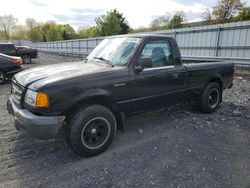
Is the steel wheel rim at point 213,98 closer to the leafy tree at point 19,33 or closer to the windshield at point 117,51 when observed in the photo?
the windshield at point 117,51

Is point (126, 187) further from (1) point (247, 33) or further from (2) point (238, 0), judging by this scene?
(2) point (238, 0)

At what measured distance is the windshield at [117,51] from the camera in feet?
12.8

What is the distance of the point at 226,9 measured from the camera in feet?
119

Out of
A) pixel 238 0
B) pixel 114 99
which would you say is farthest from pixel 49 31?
pixel 114 99

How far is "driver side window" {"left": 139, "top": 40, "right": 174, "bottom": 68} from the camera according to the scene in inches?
160

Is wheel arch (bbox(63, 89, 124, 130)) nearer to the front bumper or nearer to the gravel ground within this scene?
the front bumper

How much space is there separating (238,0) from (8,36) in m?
85.8

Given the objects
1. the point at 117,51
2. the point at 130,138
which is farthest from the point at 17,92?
the point at 130,138

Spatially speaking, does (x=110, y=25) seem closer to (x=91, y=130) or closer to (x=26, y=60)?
(x=26, y=60)

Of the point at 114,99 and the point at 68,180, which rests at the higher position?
the point at 114,99

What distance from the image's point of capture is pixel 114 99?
3.62m

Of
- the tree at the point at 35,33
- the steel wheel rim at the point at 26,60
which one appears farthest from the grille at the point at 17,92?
the tree at the point at 35,33

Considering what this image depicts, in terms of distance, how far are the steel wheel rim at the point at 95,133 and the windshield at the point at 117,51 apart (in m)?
1.10

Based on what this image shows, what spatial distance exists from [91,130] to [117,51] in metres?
1.58
